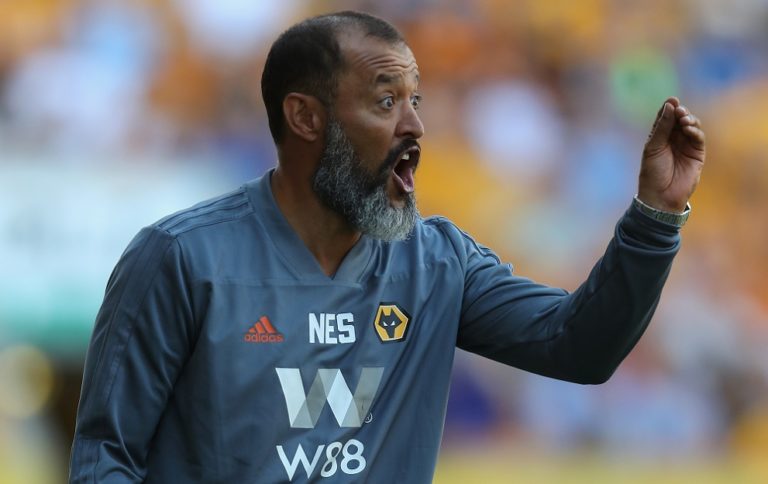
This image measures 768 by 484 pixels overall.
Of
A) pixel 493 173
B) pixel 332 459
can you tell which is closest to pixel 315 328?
pixel 332 459

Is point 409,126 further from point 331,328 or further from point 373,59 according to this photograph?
point 331,328

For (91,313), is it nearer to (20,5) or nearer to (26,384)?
(26,384)

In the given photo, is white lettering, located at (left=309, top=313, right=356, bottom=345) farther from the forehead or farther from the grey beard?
the forehead

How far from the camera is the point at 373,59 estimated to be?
2846 millimetres

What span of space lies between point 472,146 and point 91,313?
7.41 ft

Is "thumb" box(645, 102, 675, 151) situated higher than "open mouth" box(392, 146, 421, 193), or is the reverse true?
"thumb" box(645, 102, 675, 151)

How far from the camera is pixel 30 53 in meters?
6.12

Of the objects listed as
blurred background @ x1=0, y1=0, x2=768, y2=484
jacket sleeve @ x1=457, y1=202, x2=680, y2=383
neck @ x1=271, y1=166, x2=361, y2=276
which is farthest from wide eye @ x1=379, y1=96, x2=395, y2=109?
blurred background @ x1=0, y1=0, x2=768, y2=484

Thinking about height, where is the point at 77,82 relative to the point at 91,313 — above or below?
above

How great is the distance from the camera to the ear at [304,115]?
9.54 ft

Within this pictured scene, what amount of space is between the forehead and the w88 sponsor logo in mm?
811

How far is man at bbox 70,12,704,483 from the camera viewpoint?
2592 mm

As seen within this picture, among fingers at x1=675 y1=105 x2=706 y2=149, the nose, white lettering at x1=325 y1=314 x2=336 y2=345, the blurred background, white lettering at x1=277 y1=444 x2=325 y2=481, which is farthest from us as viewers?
the blurred background

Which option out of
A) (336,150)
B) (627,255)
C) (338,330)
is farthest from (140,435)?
(627,255)
